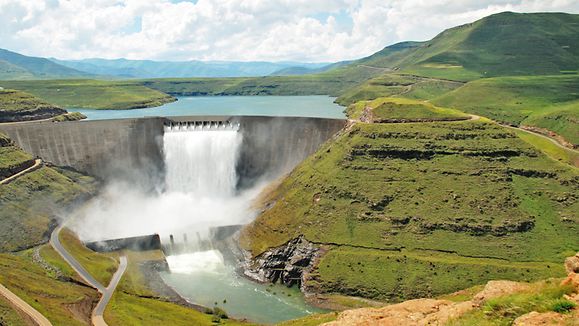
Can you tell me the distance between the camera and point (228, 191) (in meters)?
101

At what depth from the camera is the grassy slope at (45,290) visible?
156 ft

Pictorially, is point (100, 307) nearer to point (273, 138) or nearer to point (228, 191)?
point (228, 191)

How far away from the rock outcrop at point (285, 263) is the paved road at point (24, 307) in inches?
1247

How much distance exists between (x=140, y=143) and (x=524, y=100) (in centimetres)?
11283

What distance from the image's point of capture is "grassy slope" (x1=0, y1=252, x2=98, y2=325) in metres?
47.7

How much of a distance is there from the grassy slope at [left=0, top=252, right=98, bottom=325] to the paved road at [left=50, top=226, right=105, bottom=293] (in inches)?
88.4

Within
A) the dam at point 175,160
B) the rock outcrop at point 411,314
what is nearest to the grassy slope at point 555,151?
the dam at point 175,160

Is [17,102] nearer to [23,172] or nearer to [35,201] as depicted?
[23,172]

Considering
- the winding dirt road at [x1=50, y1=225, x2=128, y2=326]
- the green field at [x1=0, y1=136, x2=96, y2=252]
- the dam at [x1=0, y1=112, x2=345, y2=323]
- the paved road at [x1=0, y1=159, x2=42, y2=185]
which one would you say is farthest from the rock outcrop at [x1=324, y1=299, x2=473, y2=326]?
the paved road at [x1=0, y1=159, x2=42, y2=185]

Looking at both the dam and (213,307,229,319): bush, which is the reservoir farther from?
(213,307,229,319): bush

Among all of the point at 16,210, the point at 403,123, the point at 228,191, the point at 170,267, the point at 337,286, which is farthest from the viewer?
the point at 228,191

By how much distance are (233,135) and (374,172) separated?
34.7 m

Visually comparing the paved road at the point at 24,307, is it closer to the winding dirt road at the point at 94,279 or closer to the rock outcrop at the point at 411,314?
the winding dirt road at the point at 94,279

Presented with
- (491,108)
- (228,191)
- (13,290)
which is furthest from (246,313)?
(491,108)
